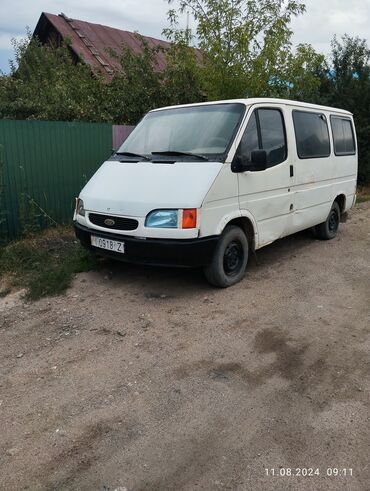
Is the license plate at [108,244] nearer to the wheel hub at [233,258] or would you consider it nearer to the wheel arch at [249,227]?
the wheel hub at [233,258]

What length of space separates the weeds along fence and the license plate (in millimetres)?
1942

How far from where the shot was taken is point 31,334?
3.97m

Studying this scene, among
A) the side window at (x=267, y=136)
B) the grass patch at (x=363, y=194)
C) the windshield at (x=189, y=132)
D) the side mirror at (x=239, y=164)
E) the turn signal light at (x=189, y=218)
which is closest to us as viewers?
the turn signal light at (x=189, y=218)

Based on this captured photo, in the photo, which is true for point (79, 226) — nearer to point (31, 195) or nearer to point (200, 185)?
point (200, 185)

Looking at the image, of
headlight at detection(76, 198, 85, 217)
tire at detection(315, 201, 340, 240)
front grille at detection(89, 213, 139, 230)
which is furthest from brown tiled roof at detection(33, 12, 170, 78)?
front grille at detection(89, 213, 139, 230)

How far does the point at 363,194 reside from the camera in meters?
12.6

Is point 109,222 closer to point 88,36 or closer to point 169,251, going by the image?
point 169,251

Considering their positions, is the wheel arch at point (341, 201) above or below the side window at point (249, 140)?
below

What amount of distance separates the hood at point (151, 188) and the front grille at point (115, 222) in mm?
72

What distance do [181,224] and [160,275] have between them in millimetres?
1191

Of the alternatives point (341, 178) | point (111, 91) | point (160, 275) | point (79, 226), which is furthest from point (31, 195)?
point (341, 178)

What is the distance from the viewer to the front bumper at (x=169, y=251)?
14.2ft

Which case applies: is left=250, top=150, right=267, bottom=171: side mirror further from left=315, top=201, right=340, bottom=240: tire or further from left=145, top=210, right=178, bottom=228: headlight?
left=315, top=201, right=340, bottom=240: tire

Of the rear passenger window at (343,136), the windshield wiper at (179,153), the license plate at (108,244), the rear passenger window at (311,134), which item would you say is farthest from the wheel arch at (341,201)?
the license plate at (108,244)
